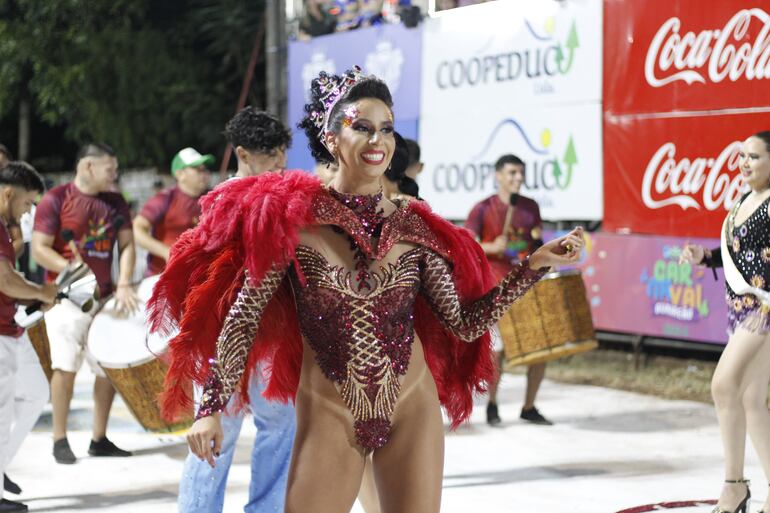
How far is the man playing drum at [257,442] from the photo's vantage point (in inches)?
200

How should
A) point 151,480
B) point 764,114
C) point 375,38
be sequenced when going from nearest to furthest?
point 151,480 < point 764,114 < point 375,38

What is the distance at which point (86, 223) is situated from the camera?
313 inches

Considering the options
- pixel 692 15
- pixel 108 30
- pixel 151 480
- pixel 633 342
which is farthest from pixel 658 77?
pixel 108 30

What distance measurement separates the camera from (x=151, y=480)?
7215 mm

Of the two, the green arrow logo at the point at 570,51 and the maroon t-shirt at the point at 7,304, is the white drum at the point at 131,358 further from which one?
the green arrow logo at the point at 570,51

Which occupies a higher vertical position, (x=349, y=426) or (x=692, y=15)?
(x=692, y=15)

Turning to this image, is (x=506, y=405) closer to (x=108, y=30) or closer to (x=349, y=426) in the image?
(x=349, y=426)


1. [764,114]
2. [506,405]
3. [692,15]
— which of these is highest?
[692,15]

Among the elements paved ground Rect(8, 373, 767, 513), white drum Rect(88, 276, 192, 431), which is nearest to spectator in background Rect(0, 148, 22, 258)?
white drum Rect(88, 276, 192, 431)

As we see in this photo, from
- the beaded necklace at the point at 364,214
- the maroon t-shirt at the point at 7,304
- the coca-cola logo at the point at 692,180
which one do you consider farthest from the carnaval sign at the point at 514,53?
the beaded necklace at the point at 364,214

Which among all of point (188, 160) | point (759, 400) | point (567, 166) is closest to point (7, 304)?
point (188, 160)

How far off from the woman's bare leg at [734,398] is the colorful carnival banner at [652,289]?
3.83m

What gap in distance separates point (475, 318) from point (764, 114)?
6176mm

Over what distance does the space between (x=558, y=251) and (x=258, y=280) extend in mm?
962
